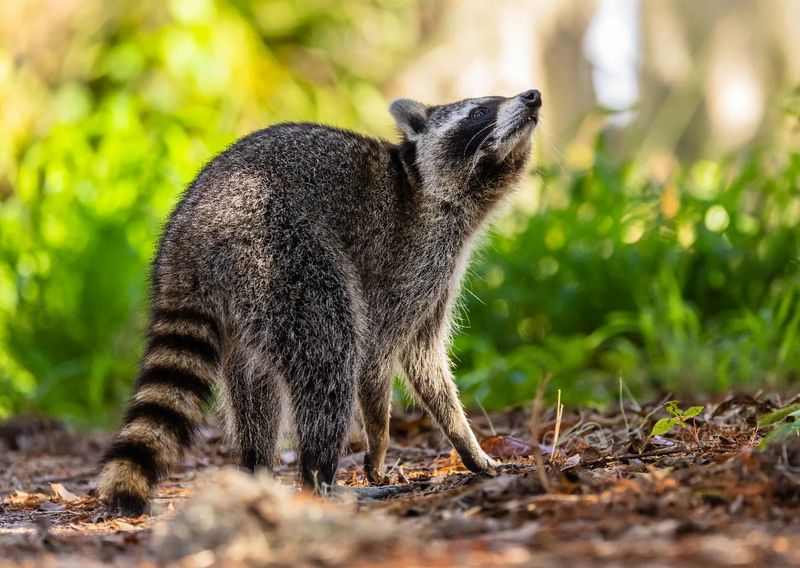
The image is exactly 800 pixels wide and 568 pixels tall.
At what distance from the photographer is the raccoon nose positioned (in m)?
5.32

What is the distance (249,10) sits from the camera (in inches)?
479

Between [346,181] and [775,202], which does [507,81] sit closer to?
[775,202]

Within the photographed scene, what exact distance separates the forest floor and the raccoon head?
55.0 inches

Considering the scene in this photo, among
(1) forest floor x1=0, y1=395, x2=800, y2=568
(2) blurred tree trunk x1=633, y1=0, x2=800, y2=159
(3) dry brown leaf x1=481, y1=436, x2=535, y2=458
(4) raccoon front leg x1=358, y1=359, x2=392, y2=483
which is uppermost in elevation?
(2) blurred tree trunk x1=633, y1=0, x2=800, y2=159

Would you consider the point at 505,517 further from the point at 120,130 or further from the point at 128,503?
the point at 120,130

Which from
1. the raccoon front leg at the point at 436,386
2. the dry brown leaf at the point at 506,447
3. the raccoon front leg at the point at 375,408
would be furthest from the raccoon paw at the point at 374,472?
the dry brown leaf at the point at 506,447

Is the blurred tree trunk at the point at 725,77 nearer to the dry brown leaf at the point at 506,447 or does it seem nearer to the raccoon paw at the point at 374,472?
the dry brown leaf at the point at 506,447

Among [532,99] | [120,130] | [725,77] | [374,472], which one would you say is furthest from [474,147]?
[725,77]

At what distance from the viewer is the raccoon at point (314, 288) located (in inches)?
172

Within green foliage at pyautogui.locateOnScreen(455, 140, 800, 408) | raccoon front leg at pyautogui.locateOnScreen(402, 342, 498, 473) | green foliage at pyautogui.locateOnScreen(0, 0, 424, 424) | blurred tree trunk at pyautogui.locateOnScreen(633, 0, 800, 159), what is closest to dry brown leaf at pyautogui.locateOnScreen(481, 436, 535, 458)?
raccoon front leg at pyautogui.locateOnScreen(402, 342, 498, 473)

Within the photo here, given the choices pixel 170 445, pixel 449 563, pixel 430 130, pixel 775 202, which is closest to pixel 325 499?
pixel 170 445

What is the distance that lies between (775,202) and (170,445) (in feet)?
16.2

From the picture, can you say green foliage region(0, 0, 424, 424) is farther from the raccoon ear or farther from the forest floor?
the forest floor

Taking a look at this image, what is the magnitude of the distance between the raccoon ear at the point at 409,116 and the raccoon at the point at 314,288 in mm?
116
